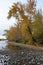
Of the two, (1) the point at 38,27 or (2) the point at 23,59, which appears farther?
(1) the point at 38,27

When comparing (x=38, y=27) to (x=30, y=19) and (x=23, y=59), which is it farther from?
(x=23, y=59)

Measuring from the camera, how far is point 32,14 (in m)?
44.2

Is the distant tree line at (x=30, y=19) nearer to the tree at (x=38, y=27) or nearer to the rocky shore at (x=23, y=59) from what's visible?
the tree at (x=38, y=27)

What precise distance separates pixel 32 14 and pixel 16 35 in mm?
22046

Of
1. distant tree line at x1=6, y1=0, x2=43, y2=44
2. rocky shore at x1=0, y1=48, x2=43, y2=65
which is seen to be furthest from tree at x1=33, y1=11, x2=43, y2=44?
rocky shore at x1=0, y1=48, x2=43, y2=65

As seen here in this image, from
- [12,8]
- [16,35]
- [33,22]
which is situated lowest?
[16,35]

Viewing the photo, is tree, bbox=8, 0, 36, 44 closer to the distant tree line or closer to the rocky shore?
the distant tree line

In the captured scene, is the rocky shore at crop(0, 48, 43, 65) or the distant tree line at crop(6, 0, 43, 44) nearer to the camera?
the rocky shore at crop(0, 48, 43, 65)

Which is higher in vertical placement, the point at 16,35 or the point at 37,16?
the point at 37,16

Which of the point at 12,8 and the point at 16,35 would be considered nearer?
the point at 12,8

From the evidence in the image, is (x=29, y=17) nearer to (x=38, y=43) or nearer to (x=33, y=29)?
(x=33, y=29)

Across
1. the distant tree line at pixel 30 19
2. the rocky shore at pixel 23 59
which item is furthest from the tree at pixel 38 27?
the rocky shore at pixel 23 59

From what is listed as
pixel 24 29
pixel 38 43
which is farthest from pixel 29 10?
pixel 38 43

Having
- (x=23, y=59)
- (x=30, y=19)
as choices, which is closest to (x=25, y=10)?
(x=30, y=19)
